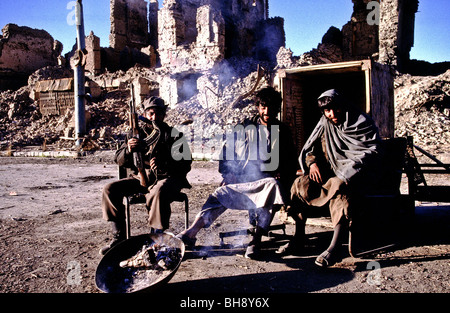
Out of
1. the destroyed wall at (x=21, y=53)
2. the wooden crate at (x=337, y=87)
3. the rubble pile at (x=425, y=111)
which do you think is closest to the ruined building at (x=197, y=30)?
the destroyed wall at (x=21, y=53)

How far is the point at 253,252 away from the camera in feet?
10.5

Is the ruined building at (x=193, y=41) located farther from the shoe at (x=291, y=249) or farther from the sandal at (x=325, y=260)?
the sandal at (x=325, y=260)

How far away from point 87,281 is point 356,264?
2398 millimetres

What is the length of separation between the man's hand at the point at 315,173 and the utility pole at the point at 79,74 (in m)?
14.0

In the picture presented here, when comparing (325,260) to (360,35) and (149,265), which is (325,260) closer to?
(149,265)

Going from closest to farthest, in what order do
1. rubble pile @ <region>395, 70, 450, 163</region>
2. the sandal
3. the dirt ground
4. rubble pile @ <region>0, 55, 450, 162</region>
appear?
the dirt ground
the sandal
rubble pile @ <region>395, 70, 450, 163</region>
rubble pile @ <region>0, 55, 450, 162</region>

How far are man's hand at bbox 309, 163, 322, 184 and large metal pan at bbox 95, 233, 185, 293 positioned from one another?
1.48m

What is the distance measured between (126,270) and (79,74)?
14.3m

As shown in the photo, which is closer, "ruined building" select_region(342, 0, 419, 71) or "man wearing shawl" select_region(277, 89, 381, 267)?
"man wearing shawl" select_region(277, 89, 381, 267)

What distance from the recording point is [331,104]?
3.30m

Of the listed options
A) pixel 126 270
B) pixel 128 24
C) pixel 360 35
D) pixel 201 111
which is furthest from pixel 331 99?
pixel 128 24

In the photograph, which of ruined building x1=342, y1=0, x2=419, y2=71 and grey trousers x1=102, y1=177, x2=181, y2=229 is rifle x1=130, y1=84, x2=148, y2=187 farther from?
ruined building x1=342, y1=0, x2=419, y2=71

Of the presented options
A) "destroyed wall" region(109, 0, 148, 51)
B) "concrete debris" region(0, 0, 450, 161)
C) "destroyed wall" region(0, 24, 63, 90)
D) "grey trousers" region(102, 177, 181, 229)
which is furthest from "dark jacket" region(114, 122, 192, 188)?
"destroyed wall" region(109, 0, 148, 51)

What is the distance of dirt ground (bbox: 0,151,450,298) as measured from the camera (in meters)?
2.61
